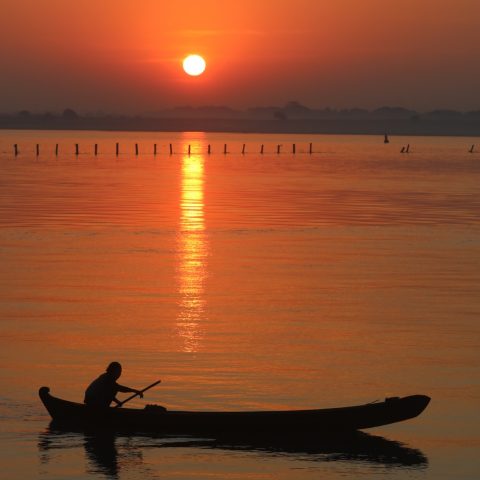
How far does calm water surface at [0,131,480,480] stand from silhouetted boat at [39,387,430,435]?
300mm

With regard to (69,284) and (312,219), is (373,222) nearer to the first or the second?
(312,219)

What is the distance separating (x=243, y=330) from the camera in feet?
98.3

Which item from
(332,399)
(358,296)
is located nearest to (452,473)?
(332,399)

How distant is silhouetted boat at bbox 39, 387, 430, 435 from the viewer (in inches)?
792

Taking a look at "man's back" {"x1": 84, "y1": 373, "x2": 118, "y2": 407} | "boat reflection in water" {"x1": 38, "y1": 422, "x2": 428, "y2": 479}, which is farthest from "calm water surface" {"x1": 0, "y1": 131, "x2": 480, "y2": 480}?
"man's back" {"x1": 84, "y1": 373, "x2": 118, "y2": 407}

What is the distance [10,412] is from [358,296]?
1580cm

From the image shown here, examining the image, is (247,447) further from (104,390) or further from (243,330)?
(243,330)

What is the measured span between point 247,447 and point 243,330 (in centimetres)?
997

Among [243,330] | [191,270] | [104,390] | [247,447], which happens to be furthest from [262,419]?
[191,270]

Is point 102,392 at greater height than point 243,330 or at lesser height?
lesser

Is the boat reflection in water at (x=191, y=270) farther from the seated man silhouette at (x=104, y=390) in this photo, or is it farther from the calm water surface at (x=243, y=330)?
the seated man silhouette at (x=104, y=390)

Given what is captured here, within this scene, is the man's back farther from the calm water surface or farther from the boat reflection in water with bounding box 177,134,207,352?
the boat reflection in water with bounding box 177,134,207,352

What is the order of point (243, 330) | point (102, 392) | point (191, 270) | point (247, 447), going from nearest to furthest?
1. point (247, 447)
2. point (102, 392)
3. point (243, 330)
4. point (191, 270)

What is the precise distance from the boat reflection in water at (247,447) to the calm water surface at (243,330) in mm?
48
